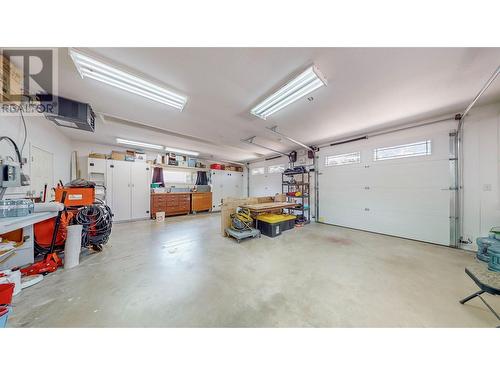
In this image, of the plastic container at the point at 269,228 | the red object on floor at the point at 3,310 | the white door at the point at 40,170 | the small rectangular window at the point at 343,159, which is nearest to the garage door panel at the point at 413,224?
the small rectangular window at the point at 343,159

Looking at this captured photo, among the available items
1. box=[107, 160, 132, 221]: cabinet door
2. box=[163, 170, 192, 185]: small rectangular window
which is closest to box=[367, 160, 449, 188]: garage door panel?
box=[163, 170, 192, 185]: small rectangular window

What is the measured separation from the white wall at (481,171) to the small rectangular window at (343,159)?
178cm

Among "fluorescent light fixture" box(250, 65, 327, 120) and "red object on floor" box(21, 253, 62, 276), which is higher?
"fluorescent light fixture" box(250, 65, 327, 120)

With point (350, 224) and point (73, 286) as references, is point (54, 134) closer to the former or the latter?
point (73, 286)

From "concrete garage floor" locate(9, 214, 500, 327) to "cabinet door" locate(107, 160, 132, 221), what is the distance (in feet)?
8.48

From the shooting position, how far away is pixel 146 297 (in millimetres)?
1580

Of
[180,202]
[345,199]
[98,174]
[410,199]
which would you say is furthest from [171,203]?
[410,199]

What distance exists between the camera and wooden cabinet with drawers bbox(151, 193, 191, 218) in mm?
5547

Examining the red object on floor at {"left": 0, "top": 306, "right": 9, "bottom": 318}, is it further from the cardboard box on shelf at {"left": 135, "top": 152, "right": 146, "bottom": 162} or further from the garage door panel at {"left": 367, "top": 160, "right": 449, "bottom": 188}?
the garage door panel at {"left": 367, "top": 160, "right": 449, "bottom": 188}

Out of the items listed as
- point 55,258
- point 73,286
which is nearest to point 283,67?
point 73,286

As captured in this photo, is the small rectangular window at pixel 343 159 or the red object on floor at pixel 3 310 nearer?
the red object on floor at pixel 3 310

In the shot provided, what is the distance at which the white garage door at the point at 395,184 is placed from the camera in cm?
314

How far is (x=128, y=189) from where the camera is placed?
5.04 metres

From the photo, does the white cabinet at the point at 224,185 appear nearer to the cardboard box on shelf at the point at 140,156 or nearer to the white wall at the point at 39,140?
the cardboard box on shelf at the point at 140,156
